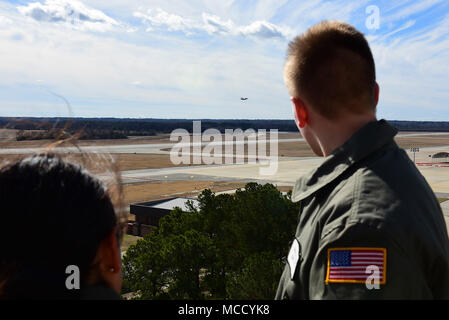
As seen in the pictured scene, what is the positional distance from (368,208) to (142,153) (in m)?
103

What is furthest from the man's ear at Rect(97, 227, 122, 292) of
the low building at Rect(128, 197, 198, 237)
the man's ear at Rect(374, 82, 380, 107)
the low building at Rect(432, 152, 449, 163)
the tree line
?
the low building at Rect(432, 152, 449, 163)

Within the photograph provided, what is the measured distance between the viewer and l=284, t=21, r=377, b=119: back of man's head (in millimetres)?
3033

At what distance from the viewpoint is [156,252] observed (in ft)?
41.6

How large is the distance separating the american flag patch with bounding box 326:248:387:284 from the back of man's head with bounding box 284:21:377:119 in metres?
1.07

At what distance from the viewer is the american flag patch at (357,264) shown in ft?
7.52

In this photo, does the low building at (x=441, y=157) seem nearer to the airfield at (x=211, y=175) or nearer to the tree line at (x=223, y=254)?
the airfield at (x=211, y=175)

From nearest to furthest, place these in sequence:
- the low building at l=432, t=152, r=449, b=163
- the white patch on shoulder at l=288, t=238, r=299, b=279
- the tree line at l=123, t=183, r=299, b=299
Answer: the white patch on shoulder at l=288, t=238, r=299, b=279 → the tree line at l=123, t=183, r=299, b=299 → the low building at l=432, t=152, r=449, b=163

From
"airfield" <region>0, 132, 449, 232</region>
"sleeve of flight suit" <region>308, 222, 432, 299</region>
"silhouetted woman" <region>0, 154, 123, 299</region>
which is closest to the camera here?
"silhouetted woman" <region>0, 154, 123, 299</region>

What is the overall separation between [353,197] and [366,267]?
1.35ft

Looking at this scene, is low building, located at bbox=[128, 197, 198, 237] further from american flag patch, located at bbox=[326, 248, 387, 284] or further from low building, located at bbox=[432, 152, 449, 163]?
low building, located at bbox=[432, 152, 449, 163]

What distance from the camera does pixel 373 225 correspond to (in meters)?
2.33

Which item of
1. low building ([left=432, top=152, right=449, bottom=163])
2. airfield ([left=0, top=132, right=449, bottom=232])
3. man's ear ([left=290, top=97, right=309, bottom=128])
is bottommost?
man's ear ([left=290, top=97, right=309, bottom=128])

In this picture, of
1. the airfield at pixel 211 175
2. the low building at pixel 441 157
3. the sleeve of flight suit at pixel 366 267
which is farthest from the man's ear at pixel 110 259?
the low building at pixel 441 157
